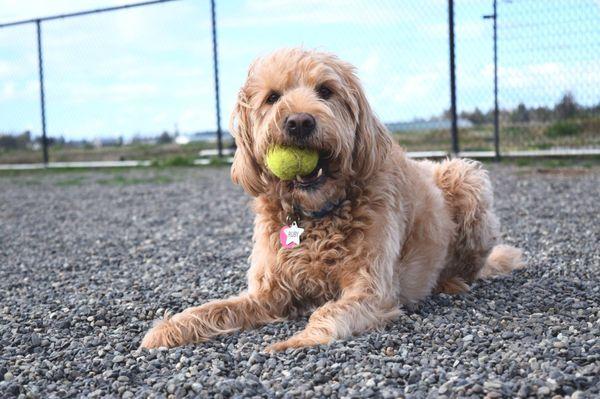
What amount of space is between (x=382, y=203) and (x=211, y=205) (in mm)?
6300

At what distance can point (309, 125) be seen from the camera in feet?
12.5

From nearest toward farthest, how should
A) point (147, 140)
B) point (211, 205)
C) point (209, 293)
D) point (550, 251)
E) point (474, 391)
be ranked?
1. point (474, 391)
2. point (209, 293)
3. point (550, 251)
4. point (211, 205)
5. point (147, 140)

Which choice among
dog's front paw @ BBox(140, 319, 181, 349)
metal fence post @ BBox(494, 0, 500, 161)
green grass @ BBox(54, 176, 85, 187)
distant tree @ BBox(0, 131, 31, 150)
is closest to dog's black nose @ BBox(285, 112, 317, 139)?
dog's front paw @ BBox(140, 319, 181, 349)

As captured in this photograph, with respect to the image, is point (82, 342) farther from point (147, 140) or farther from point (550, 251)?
point (147, 140)

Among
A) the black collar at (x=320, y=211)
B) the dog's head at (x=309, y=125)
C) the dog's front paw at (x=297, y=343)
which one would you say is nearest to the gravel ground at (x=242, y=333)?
the dog's front paw at (x=297, y=343)

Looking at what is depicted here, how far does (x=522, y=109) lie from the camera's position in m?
12.6

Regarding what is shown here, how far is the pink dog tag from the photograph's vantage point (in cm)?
421

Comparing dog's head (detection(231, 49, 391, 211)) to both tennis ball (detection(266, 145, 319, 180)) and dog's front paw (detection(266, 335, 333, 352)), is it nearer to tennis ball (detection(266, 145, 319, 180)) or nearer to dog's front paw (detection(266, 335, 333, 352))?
tennis ball (detection(266, 145, 319, 180))

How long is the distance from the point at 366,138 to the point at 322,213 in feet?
1.68

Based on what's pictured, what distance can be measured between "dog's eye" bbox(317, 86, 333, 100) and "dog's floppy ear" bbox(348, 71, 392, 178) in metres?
0.16

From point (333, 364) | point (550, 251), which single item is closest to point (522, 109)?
point (550, 251)

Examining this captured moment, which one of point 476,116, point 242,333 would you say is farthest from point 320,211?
point 476,116

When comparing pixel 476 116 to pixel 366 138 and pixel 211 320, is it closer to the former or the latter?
pixel 366 138

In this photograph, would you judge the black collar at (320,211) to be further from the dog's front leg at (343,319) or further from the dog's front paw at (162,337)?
the dog's front paw at (162,337)
